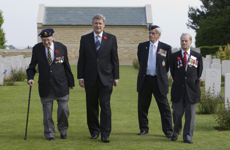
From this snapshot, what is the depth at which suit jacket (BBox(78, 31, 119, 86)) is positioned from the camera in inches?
236

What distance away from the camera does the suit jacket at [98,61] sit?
6004 millimetres

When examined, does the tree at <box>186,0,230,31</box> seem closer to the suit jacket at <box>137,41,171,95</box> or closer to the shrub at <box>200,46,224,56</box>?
the shrub at <box>200,46,224,56</box>

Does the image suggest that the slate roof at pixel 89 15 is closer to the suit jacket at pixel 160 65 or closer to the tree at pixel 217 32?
the tree at pixel 217 32

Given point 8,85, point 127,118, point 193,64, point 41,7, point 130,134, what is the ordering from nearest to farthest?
1. point 193,64
2. point 130,134
3. point 127,118
4. point 8,85
5. point 41,7

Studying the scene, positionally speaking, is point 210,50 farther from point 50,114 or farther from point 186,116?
point 50,114

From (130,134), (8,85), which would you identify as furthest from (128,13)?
(130,134)

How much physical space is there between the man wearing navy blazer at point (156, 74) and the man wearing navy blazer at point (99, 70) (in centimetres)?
54

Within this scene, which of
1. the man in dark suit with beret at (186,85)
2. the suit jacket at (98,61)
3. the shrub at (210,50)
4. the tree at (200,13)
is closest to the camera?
the man in dark suit with beret at (186,85)

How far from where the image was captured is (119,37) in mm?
38406

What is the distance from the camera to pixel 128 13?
133 ft

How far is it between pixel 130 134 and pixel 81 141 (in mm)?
999

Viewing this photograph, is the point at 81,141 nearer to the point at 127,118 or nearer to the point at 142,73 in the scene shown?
the point at 142,73

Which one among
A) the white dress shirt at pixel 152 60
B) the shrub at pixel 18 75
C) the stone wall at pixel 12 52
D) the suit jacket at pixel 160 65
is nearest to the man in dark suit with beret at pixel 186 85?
the suit jacket at pixel 160 65

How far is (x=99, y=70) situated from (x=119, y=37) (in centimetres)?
3265
